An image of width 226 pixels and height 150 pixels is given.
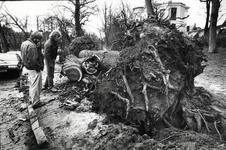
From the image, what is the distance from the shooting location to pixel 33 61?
14.8 ft

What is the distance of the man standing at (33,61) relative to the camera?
4504 mm

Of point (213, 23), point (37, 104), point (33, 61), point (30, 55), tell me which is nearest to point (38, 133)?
point (37, 104)

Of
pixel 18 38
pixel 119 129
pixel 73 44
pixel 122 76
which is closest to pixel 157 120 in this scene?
pixel 119 129

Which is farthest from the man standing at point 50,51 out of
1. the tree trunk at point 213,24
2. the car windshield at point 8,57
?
the tree trunk at point 213,24

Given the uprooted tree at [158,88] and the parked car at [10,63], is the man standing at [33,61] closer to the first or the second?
the uprooted tree at [158,88]

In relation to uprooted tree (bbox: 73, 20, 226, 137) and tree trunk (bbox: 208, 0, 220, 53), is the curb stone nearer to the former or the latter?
uprooted tree (bbox: 73, 20, 226, 137)

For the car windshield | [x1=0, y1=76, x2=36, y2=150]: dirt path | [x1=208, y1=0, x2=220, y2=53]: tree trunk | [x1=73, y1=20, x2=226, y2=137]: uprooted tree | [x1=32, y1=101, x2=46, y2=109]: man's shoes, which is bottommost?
[x1=0, y1=76, x2=36, y2=150]: dirt path

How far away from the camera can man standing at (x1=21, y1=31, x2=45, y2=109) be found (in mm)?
4504

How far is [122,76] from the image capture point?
14.3 feet

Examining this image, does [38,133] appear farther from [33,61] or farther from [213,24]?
[213,24]

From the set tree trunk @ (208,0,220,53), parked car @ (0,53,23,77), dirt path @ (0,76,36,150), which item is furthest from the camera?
tree trunk @ (208,0,220,53)

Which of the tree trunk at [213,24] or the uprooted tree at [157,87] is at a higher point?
the tree trunk at [213,24]

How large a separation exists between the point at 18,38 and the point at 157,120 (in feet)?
137

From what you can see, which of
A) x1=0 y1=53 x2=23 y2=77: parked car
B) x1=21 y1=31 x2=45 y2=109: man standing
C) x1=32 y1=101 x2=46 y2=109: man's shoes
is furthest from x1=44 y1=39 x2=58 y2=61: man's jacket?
x1=0 y1=53 x2=23 y2=77: parked car
